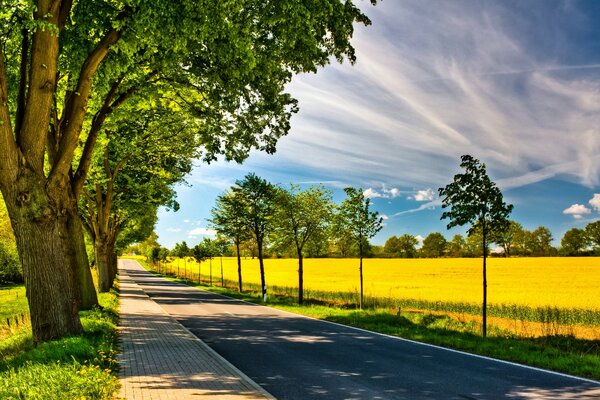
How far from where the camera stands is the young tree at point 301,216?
31.1 meters

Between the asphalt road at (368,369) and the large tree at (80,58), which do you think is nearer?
the asphalt road at (368,369)

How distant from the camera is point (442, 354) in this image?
11680 mm

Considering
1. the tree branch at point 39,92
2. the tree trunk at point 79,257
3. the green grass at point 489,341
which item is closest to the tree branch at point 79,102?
the tree branch at point 39,92

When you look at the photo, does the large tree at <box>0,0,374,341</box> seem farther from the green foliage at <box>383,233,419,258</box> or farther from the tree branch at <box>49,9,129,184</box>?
the green foliage at <box>383,233,419,258</box>

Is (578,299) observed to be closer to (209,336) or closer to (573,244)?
(209,336)

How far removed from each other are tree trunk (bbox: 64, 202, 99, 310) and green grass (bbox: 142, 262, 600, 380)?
9.42 m

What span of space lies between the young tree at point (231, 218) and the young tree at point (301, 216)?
4.66m

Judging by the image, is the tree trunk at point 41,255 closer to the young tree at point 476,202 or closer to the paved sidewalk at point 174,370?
the paved sidewalk at point 174,370

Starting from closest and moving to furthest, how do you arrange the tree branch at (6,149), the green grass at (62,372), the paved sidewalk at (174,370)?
1. the green grass at (62,372)
2. the paved sidewalk at (174,370)
3. the tree branch at (6,149)

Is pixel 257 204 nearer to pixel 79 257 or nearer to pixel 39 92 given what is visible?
pixel 79 257

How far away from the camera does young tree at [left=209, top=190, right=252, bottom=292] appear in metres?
35.4

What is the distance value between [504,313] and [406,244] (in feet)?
361

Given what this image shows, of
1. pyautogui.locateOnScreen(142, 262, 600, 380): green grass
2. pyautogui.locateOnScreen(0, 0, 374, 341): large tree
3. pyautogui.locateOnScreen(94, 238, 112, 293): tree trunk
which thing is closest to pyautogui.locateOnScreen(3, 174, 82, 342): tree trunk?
pyautogui.locateOnScreen(0, 0, 374, 341): large tree

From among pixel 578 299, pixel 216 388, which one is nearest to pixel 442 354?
pixel 216 388
